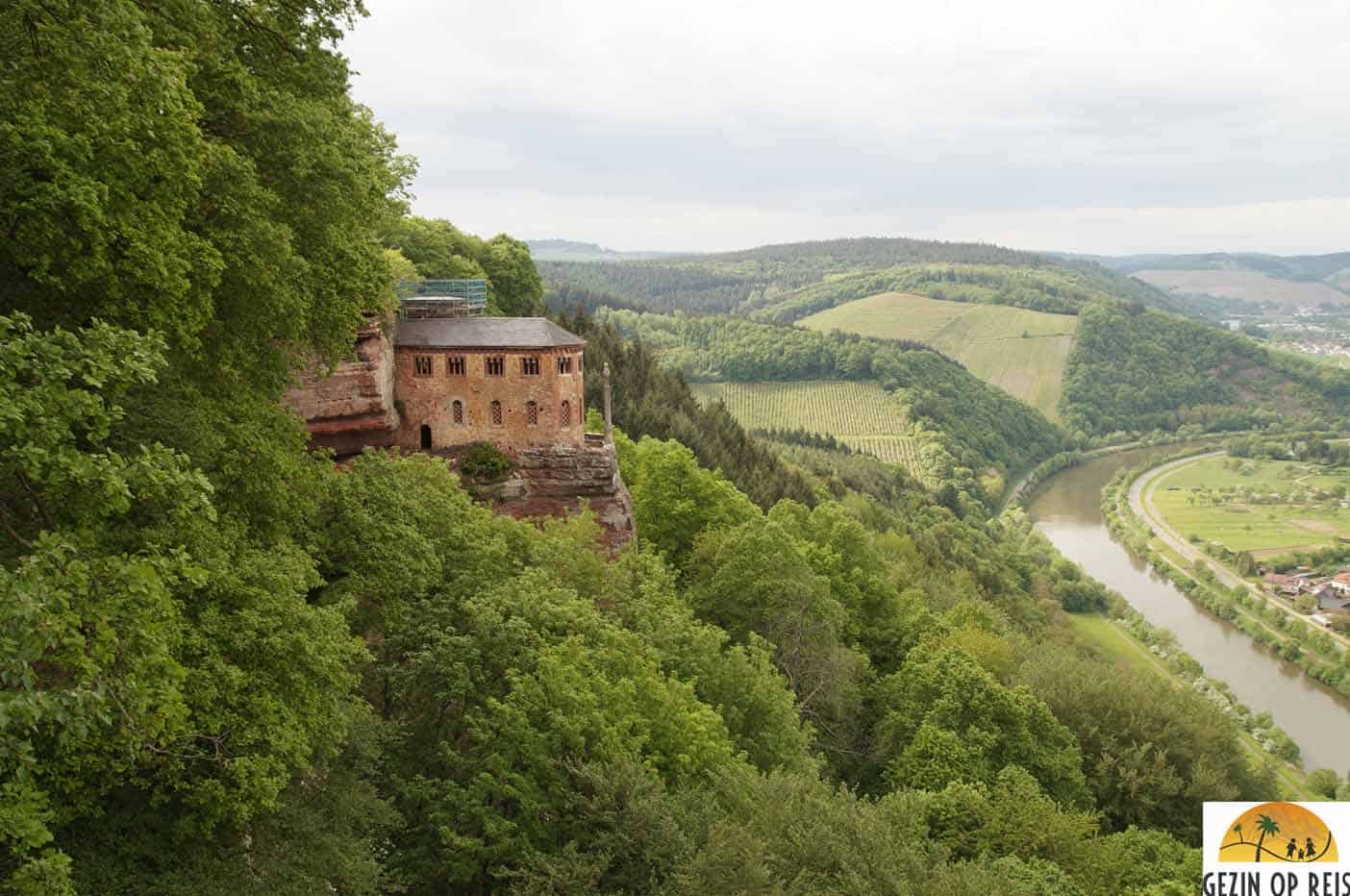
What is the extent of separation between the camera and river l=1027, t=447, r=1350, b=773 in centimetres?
7288

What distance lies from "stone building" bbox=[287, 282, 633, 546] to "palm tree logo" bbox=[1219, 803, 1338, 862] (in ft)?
66.2

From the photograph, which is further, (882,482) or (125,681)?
(882,482)

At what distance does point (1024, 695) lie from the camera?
3422cm

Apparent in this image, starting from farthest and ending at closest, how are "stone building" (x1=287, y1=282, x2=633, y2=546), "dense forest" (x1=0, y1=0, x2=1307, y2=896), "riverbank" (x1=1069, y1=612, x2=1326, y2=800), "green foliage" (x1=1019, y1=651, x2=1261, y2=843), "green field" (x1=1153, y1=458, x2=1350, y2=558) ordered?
"green field" (x1=1153, y1=458, x2=1350, y2=558), "riverbank" (x1=1069, y1=612, x2=1326, y2=800), "green foliage" (x1=1019, y1=651, x2=1261, y2=843), "stone building" (x1=287, y1=282, x2=633, y2=546), "dense forest" (x1=0, y1=0, x2=1307, y2=896)

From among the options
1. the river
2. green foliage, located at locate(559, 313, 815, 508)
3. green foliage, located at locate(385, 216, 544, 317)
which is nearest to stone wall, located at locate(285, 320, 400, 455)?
green foliage, located at locate(385, 216, 544, 317)

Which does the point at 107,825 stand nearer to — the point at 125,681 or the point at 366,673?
the point at 125,681

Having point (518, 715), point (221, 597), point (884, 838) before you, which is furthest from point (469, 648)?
point (884, 838)

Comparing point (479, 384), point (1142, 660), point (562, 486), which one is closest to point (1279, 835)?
point (562, 486)

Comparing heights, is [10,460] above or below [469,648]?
above

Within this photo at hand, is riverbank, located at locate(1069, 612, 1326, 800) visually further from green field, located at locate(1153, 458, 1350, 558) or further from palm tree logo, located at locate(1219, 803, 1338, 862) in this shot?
green field, located at locate(1153, 458, 1350, 558)

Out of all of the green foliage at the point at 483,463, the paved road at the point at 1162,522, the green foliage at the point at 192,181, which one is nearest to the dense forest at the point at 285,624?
the green foliage at the point at 192,181

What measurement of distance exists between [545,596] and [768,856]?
298 inches

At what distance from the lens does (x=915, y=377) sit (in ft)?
586

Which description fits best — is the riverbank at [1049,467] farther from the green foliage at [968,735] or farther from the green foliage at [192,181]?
the green foliage at [192,181]
